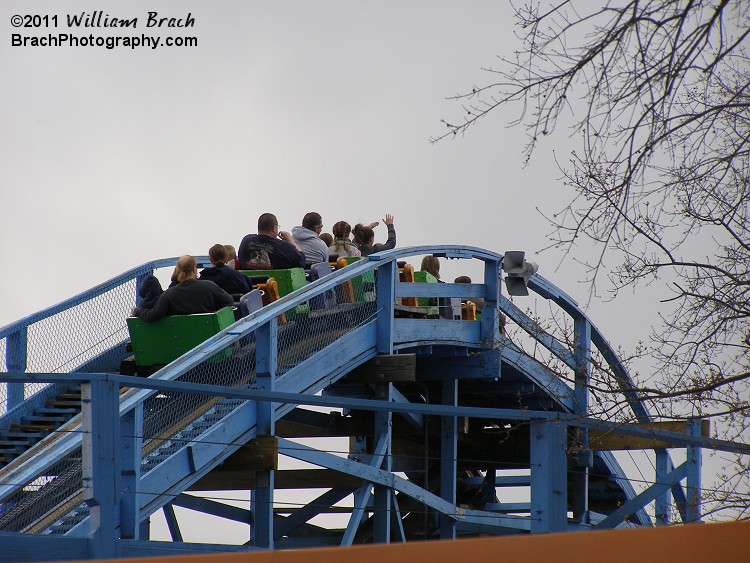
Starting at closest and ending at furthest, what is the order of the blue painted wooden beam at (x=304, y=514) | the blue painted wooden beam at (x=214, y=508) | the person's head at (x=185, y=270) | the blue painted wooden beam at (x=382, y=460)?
the person's head at (x=185, y=270), the blue painted wooden beam at (x=382, y=460), the blue painted wooden beam at (x=304, y=514), the blue painted wooden beam at (x=214, y=508)

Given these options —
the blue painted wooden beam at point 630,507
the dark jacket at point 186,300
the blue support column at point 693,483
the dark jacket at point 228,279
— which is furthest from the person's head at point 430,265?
the blue painted wooden beam at point 630,507

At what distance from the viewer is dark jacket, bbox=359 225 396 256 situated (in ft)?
50.9

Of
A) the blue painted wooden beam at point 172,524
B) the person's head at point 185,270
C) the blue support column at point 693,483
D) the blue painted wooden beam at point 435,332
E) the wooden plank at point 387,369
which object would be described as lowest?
→ the blue painted wooden beam at point 172,524

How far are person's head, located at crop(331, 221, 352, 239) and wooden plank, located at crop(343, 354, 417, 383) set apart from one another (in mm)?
1811

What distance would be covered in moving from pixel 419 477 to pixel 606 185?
1084 cm

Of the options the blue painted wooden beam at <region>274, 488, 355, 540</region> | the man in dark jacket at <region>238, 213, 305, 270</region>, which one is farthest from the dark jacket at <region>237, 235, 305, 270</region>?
the blue painted wooden beam at <region>274, 488, 355, 540</region>

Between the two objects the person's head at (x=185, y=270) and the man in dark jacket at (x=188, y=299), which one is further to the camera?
the person's head at (x=185, y=270)

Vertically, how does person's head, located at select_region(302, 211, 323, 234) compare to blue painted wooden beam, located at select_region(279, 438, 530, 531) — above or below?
above

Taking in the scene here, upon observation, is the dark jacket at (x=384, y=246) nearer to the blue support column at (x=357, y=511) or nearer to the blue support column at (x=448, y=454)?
the blue support column at (x=448, y=454)

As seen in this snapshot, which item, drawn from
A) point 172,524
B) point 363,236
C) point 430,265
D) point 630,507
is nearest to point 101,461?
point 630,507

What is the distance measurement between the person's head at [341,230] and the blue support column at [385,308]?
1388 mm

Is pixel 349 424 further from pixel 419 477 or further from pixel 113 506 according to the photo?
pixel 113 506

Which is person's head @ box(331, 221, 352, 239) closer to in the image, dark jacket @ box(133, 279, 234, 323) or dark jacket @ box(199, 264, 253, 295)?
dark jacket @ box(199, 264, 253, 295)

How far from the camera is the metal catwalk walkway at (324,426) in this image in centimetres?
647
